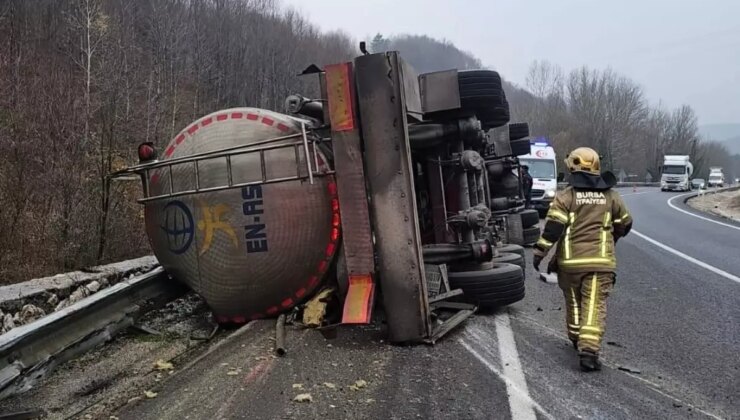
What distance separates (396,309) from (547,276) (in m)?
1.43

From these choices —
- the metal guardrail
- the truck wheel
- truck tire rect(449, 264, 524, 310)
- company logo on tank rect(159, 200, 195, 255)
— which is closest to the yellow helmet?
truck tire rect(449, 264, 524, 310)

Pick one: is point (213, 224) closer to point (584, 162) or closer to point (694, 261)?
point (584, 162)

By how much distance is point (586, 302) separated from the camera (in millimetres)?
4375

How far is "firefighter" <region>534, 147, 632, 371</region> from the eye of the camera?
4402mm

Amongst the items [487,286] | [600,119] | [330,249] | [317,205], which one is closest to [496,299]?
[487,286]

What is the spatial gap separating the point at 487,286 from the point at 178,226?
2.62 meters

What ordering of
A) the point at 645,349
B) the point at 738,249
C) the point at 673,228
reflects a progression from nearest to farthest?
the point at 645,349 → the point at 738,249 → the point at 673,228

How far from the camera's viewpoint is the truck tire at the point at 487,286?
5.26 m

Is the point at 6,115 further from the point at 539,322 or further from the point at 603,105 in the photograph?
the point at 603,105

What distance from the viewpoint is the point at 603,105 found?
92.1 metres

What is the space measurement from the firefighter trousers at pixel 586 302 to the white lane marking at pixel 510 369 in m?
0.47

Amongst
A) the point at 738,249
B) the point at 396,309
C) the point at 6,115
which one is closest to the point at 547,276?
the point at 396,309

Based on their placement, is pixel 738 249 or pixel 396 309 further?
pixel 738 249

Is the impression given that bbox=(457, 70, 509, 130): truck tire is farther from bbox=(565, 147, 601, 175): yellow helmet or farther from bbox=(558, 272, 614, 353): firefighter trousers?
bbox=(558, 272, 614, 353): firefighter trousers
